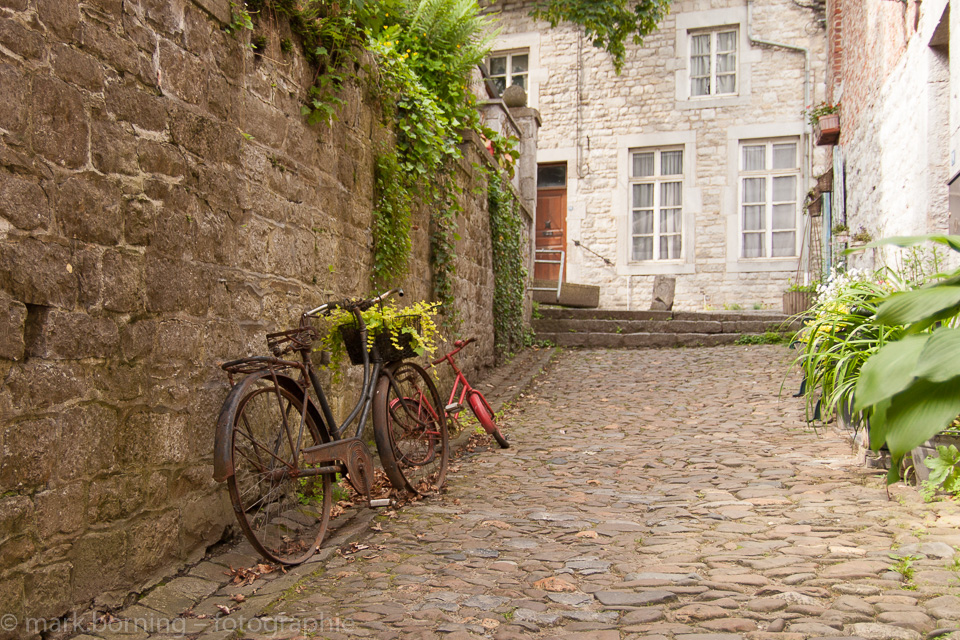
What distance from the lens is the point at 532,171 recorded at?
1134 centimetres

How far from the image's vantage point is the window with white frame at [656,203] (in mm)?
15211

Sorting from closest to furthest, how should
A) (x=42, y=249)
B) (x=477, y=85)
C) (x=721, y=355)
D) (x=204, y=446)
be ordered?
(x=42, y=249) < (x=204, y=446) < (x=477, y=85) < (x=721, y=355)

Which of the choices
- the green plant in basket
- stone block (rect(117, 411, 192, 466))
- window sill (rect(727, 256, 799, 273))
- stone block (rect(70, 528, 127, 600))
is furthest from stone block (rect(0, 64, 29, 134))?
window sill (rect(727, 256, 799, 273))

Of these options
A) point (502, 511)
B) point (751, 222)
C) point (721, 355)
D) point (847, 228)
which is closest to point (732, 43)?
point (751, 222)

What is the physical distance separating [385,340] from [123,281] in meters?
1.63

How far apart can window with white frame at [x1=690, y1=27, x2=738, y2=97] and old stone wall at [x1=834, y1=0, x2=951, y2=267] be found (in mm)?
4161

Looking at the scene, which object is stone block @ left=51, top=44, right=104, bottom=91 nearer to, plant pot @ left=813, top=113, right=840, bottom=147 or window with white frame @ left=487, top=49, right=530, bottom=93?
plant pot @ left=813, top=113, right=840, bottom=147

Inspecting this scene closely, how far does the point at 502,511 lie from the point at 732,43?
43.8ft

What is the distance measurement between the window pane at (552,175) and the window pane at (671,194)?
6.52 ft

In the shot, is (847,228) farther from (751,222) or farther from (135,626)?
A: (135,626)

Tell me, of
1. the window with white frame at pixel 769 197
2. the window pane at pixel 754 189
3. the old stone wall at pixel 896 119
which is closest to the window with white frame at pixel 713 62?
the window with white frame at pixel 769 197

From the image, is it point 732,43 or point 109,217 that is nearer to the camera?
point 109,217

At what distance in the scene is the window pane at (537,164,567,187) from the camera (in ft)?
52.3

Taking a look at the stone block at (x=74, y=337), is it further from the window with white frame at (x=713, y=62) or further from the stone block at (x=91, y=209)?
the window with white frame at (x=713, y=62)
